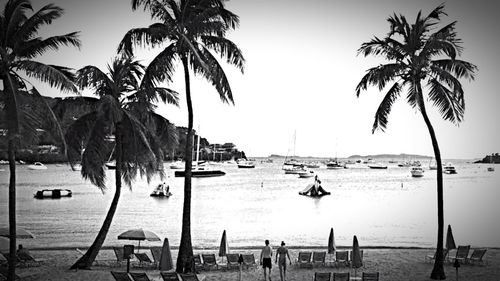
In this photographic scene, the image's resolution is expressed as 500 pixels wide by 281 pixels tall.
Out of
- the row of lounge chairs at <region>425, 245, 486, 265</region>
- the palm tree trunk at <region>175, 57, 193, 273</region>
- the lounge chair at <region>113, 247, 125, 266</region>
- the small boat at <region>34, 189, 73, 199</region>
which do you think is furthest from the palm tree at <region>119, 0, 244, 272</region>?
the small boat at <region>34, 189, 73, 199</region>

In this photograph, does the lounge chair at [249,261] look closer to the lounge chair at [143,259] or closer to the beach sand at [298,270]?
the beach sand at [298,270]

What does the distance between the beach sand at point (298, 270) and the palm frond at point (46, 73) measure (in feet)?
23.3

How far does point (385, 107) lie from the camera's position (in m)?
18.9

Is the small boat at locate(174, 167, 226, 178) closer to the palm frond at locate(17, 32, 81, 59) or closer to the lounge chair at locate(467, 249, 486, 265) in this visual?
the lounge chair at locate(467, 249, 486, 265)

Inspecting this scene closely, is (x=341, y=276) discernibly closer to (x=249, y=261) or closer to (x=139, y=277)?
(x=249, y=261)

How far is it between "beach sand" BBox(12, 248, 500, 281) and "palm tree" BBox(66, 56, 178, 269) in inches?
59.8

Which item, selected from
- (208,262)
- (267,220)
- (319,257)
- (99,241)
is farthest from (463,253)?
Answer: (267,220)

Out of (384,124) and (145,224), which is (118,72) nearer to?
(384,124)

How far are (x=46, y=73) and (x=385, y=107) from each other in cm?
1308

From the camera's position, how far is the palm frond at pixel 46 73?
527 inches

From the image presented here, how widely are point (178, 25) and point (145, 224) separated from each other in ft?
106

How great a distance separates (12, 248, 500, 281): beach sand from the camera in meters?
17.0

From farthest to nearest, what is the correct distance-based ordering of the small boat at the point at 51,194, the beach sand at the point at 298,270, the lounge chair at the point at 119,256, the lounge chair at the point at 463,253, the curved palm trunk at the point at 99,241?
1. the small boat at the point at 51,194
2. the lounge chair at the point at 463,253
3. the lounge chair at the point at 119,256
4. the curved palm trunk at the point at 99,241
5. the beach sand at the point at 298,270

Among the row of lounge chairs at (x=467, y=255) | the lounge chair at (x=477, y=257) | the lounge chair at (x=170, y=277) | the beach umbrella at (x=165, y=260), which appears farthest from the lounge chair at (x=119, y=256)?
the lounge chair at (x=477, y=257)
